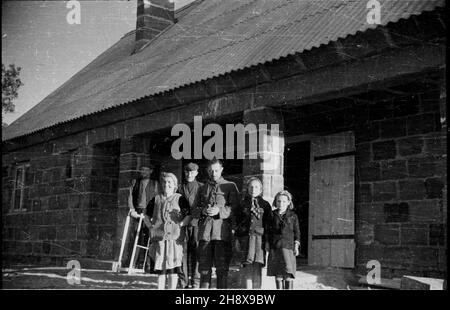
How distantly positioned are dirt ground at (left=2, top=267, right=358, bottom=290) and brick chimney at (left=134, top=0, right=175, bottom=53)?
6230 mm

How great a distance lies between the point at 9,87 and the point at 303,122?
55.8 feet

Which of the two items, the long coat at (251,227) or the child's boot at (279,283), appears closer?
the child's boot at (279,283)

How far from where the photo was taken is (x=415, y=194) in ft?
22.1

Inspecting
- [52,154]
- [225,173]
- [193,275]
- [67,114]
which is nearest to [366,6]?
[193,275]

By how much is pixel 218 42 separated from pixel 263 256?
4.44m

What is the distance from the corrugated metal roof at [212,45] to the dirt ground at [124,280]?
268cm

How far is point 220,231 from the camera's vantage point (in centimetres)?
585

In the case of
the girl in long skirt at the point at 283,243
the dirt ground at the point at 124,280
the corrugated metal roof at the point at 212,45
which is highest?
the corrugated metal roof at the point at 212,45

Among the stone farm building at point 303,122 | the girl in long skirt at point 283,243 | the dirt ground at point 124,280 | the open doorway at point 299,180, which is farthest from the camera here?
the open doorway at point 299,180

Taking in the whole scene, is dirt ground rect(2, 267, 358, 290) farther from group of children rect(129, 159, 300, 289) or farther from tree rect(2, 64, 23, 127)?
tree rect(2, 64, 23, 127)

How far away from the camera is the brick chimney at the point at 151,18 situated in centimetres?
1301

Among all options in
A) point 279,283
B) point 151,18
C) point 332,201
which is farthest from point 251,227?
point 151,18

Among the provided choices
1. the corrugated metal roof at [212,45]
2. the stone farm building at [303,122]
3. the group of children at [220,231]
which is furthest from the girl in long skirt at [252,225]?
the corrugated metal roof at [212,45]

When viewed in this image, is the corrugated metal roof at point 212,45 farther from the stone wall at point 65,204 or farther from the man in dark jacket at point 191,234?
the man in dark jacket at point 191,234
